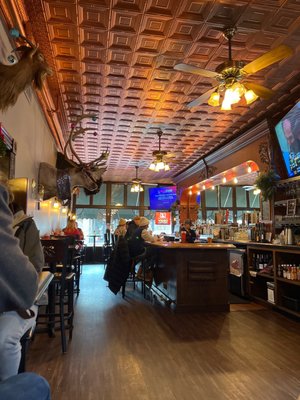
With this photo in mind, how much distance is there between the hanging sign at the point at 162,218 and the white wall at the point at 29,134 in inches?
269

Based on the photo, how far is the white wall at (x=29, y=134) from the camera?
3.08 metres

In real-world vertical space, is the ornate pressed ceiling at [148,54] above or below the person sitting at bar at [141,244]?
above

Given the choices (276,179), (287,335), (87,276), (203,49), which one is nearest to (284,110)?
(276,179)

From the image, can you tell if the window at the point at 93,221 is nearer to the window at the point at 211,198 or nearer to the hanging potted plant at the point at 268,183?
the window at the point at 211,198

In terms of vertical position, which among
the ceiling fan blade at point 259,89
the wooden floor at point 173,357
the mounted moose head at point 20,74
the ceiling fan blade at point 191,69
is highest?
the ceiling fan blade at point 191,69

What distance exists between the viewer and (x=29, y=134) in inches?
164

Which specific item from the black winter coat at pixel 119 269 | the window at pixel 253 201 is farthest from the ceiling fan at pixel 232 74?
the window at pixel 253 201

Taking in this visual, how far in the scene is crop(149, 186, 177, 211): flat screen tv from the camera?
37.2ft

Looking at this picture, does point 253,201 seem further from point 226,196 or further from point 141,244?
point 141,244

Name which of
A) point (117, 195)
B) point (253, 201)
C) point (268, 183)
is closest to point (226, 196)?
point (253, 201)

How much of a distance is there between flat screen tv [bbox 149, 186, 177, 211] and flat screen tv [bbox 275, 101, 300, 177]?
20.8 ft

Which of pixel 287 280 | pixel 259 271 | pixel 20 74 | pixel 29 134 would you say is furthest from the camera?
pixel 259 271

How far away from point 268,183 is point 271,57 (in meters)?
2.64

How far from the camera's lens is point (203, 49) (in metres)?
3.77
